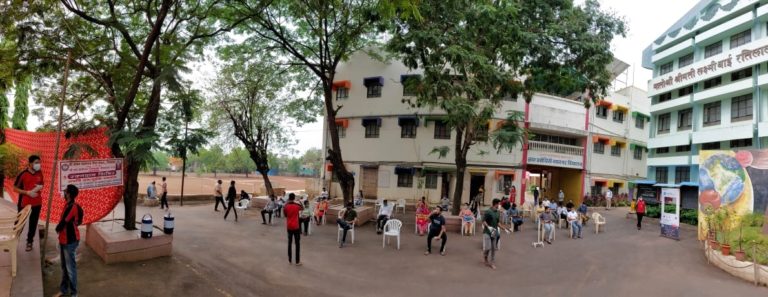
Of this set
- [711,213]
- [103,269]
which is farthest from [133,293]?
[711,213]

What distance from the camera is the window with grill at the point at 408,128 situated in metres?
26.3

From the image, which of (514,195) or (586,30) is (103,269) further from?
(514,195)

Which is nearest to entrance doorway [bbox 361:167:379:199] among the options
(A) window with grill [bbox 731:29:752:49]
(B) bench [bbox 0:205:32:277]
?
(B) bench [bbox 0:205:32:277]

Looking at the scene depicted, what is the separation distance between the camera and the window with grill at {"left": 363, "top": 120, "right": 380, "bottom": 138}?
27266 millimetres

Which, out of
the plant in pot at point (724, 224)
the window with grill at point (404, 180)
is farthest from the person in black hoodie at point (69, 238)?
the window with grill at point (404, 180)

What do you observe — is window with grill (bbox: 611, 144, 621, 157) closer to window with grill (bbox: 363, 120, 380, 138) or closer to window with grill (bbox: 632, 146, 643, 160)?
window with grill (bbox: 632, 146, 643, 160)

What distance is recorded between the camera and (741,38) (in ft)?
82.3

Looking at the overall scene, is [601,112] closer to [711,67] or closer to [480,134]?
[711,67]

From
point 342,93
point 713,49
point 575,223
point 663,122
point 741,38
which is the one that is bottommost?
point 575,223

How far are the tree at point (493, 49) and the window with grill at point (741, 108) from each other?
1487 centimetres

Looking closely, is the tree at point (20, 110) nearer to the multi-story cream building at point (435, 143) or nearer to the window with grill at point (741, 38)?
the multi-story cream building at point (435, 143)

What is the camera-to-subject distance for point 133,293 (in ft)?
21.8

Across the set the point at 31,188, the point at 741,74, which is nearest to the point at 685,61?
the point at 741,74

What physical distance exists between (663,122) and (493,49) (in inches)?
894
